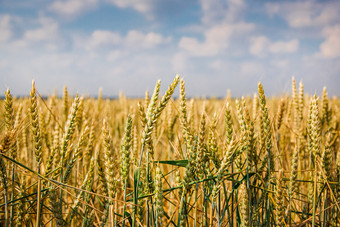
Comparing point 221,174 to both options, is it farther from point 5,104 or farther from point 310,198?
point 5,104

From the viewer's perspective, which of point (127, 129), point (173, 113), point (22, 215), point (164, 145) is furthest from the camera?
point (164, 145)

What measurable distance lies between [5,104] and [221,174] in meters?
0.88

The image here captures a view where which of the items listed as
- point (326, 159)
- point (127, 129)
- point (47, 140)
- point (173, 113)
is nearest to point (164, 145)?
point (173, 113)

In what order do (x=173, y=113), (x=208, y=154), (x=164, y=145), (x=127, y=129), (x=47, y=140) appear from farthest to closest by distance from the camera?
(x=164, y=145) < (x=173, y=113) < (x=47, y=140) < (x=208, y=154) < (x=127, y=129)

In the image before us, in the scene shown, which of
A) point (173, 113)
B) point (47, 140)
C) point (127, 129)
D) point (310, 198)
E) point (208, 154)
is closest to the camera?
point (127, 129)

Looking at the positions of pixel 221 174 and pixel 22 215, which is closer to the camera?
pixel 221 174

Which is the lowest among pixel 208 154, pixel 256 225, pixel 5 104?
pixel 256 225

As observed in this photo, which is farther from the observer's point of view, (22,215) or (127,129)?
(22,215)

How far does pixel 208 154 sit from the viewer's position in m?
0.82

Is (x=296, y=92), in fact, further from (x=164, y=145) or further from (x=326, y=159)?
(x=164, y=145)

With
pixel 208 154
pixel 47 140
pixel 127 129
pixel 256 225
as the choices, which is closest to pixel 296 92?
pixel 256 225

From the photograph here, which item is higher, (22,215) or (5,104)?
(5,104)

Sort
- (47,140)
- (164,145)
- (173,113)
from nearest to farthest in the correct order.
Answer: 1. (47,140)
2. (173,113)
3. (164,145)

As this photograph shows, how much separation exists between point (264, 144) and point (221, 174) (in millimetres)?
363
